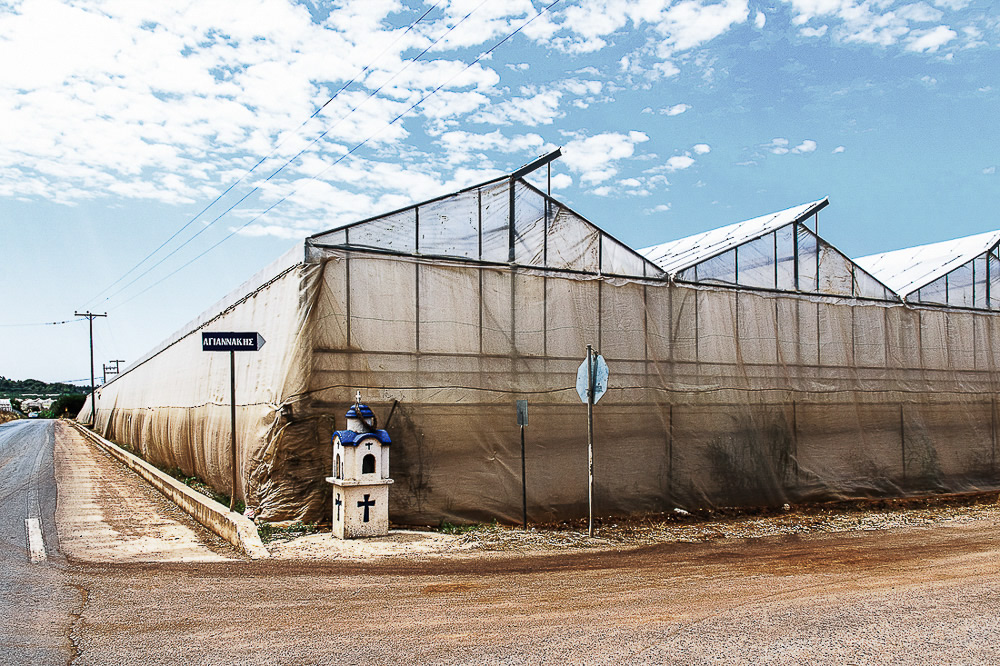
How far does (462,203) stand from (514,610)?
680cm

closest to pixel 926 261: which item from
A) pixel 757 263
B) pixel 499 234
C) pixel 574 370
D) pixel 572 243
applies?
pixel 757 263

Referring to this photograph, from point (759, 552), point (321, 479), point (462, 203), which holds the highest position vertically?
point (462, 203)

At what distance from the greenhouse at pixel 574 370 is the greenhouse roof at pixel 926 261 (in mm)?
999

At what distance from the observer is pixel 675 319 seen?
13273mm

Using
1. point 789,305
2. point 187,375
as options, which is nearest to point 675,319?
point 789,305

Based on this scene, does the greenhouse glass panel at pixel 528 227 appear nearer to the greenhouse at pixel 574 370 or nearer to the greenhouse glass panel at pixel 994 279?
the greenhouse at pixel 574 370

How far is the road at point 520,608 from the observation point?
5.39 meters

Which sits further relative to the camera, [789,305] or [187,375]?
[187,375]

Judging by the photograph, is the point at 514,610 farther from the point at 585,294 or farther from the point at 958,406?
the point at 958,406

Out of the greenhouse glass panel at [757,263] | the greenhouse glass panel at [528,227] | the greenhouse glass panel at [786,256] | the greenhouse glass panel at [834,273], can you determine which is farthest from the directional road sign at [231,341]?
the greenhouse glass panel at [834,273]

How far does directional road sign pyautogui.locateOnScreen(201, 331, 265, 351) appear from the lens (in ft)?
34.9

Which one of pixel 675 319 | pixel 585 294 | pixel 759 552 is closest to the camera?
pixel 759 552

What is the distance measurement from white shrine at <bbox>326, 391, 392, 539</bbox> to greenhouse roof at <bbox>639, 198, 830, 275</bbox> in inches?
252

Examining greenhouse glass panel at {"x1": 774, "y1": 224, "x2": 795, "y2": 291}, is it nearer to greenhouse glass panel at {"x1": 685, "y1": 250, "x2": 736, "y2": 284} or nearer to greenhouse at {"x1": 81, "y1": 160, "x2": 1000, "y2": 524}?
greenhouse at {"x1": 81, "y1": 160, "x2": 1000, "y2": 524}
